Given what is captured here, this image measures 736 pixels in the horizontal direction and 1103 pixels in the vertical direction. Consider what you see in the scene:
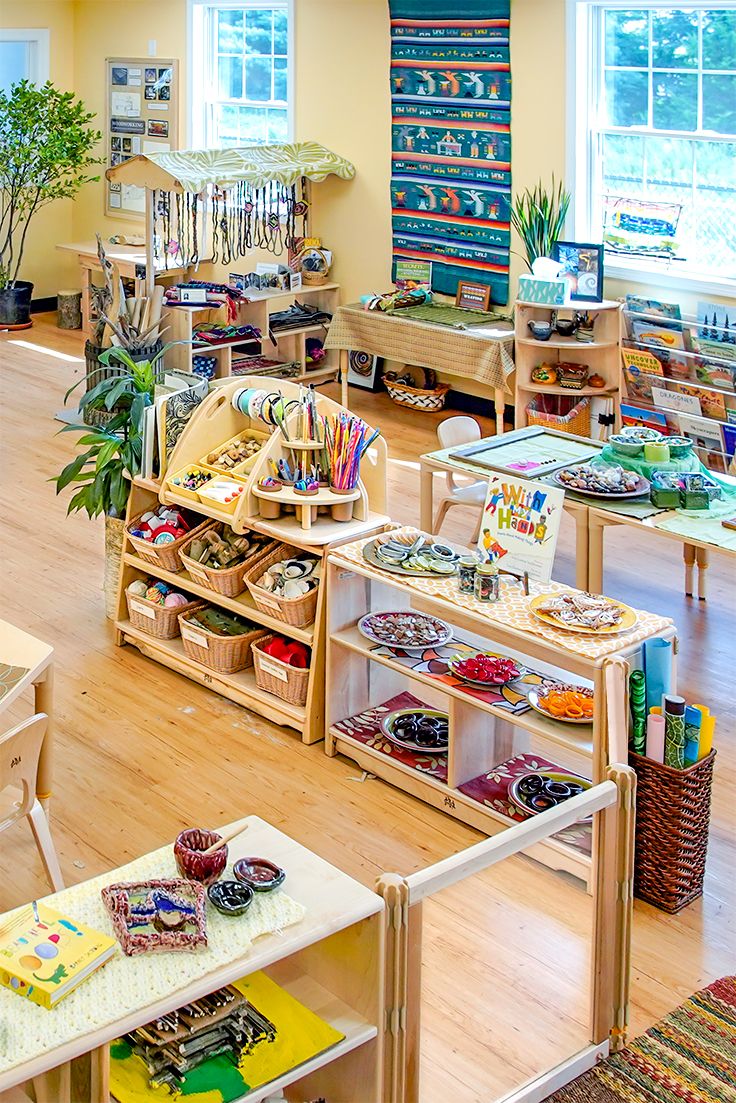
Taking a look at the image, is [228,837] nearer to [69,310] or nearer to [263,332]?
[263,332]

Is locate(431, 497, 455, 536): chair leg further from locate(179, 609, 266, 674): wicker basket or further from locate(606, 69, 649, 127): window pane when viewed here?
locate(606, 69, 649, 127): window pane

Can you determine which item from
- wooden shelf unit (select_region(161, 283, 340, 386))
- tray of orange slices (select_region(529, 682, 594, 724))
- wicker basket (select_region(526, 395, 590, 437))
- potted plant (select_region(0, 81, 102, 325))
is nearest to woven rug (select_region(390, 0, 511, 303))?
wooden shelf unit (select_region(161, 283, 340, 386))

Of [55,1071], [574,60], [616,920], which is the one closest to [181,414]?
[616,920]

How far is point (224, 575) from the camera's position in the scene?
4.90m

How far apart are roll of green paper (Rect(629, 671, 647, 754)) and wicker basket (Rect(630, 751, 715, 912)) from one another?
0.12 ft

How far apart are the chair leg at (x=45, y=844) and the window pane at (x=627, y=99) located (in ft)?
18.3

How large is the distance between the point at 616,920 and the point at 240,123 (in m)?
8.55

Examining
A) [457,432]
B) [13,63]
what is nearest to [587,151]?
[457,432]

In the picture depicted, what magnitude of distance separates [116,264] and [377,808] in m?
5.98

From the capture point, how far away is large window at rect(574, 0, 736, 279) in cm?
731

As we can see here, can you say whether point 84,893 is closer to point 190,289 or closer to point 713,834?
point 713,834

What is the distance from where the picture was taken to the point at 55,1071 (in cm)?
232

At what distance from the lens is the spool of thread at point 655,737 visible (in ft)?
12.5

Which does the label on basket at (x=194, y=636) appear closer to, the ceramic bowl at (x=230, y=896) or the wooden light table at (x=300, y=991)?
the wooden light table at (x=300, y=991)
